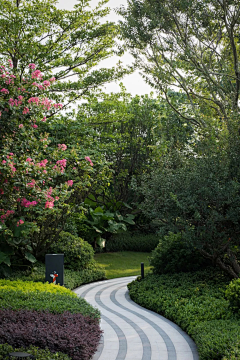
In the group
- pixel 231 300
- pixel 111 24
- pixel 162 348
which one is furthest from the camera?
pixel 111 24

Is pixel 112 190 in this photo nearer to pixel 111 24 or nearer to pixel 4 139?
pixel 111 24

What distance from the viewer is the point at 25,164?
6.84m

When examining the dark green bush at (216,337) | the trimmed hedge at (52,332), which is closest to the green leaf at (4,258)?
the trimmed hedge at (52,332)

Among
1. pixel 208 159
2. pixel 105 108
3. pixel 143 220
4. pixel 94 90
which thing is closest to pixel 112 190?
pixel 143 220

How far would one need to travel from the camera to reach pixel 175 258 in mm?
10438

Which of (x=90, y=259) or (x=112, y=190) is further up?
(x=112, y=190)

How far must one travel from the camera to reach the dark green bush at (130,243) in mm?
18469

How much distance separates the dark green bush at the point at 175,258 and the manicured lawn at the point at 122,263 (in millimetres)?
2935

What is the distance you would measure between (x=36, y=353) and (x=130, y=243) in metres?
14.9

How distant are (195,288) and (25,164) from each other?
478cm

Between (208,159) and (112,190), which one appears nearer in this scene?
(208,159)

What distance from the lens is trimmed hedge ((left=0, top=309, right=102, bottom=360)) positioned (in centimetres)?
470

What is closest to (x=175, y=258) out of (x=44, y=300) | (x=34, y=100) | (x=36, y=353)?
(x=44, y=300)

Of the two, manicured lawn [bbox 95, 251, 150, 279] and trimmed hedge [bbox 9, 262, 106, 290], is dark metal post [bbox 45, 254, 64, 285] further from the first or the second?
manicured lawn [bbox 95, 251, 150, 279]
